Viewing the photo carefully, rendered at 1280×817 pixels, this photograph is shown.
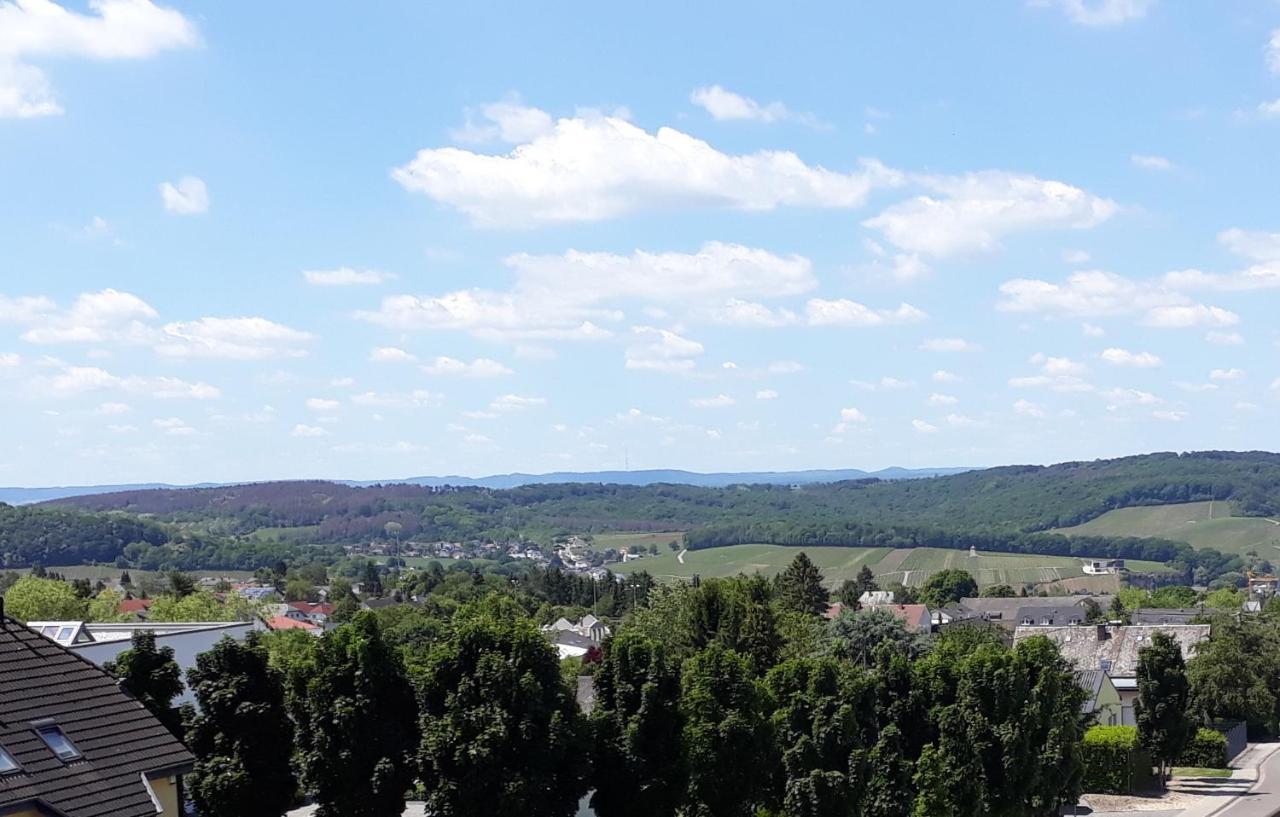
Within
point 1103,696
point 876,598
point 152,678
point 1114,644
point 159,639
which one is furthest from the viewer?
point 876,598

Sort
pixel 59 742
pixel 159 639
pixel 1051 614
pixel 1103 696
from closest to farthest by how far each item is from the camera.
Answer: pixel 59 742 → pixel 159 639 → pixel 1103 696 → pixel 1051 614

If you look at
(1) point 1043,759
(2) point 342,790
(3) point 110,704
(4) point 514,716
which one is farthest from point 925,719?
(3) point 110,704

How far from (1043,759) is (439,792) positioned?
19.1m

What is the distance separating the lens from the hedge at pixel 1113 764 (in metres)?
55.9

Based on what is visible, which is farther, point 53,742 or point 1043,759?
point 1043,759

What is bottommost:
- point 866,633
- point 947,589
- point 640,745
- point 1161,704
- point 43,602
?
point 947,589

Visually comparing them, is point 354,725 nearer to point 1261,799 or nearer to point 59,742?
point 59,742

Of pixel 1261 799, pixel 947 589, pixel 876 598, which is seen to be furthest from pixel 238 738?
pixel 947 589

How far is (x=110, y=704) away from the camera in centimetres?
2281

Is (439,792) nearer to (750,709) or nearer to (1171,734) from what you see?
(750,709)

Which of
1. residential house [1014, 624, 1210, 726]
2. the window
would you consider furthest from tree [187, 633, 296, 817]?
residential house [1014, 624, 1210, 726]

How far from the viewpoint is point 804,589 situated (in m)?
103

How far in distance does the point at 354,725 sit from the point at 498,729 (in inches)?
133

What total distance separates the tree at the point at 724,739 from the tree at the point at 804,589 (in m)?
68.0
